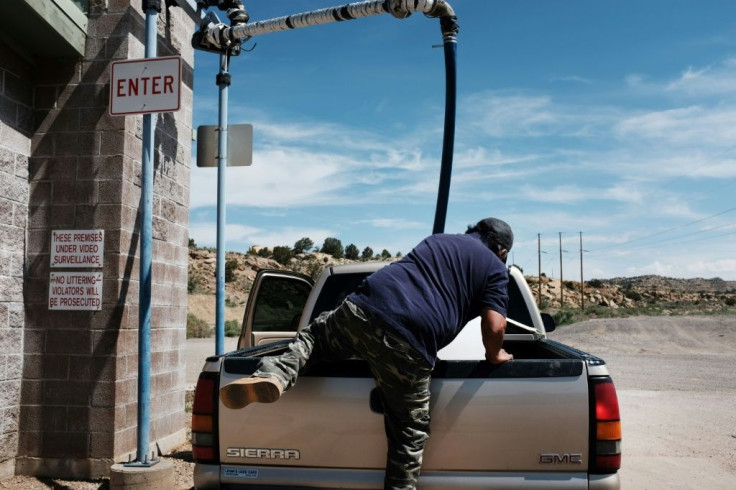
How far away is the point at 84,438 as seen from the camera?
622 centimetres

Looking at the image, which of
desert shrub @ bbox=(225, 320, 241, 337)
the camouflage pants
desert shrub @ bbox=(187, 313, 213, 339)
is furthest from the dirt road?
desert shrub @ bbox=(187, 313, 213, 339)

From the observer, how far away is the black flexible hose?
35.0ft

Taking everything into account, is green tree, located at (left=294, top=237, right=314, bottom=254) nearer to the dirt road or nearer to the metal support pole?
the dirt road

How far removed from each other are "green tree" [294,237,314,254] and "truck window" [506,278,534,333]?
67477mm

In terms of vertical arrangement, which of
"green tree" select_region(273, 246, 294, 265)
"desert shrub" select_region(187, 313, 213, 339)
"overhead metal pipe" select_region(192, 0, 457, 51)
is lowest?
"desert shrub" select_region(187, 313, 213, 339)

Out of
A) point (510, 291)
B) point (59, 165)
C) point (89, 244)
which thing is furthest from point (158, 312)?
point (510, 291)

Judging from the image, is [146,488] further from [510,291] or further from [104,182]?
[510,291]

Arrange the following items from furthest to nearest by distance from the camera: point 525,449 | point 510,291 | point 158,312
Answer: point 158,312
point 510,291
point 525,449

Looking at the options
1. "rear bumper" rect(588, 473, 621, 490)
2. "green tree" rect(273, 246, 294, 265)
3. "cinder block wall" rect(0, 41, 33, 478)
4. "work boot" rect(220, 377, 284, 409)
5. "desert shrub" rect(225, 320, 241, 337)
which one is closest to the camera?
"work boot" rect(220, 377, 284, 409)

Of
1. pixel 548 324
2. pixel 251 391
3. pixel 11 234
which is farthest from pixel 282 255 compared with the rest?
pixel 251 391

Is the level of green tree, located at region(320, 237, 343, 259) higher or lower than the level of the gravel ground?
higher

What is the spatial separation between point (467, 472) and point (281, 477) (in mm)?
901

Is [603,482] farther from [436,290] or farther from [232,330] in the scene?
[232,330]

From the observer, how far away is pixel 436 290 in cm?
353
